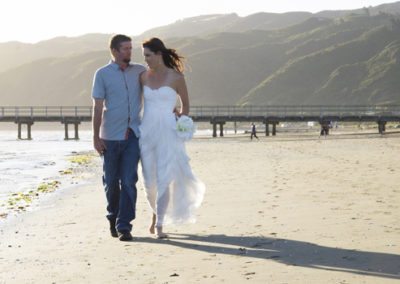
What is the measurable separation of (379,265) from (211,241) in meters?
1.73

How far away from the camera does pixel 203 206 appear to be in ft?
28.2

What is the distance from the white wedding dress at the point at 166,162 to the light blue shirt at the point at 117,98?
0.14m

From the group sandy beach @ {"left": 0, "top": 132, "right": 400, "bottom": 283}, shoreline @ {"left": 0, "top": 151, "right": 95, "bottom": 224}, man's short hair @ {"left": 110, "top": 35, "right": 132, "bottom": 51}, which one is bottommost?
shoreline @ {"left": 0, "top": 151, "right": 95, "bottom": 224}

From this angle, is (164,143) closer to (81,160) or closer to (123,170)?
(123,170)

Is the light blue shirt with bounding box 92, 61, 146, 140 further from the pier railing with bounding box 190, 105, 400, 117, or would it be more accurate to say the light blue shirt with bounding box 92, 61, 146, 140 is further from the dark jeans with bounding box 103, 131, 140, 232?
the pier railing with bounding box 190, 105, 400, 117

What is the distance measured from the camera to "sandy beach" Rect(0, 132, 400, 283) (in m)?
4.65

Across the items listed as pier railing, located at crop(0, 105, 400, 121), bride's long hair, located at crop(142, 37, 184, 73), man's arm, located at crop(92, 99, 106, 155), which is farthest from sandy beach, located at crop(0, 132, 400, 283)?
pier railing, located at crop(0, 105, 400, 121)

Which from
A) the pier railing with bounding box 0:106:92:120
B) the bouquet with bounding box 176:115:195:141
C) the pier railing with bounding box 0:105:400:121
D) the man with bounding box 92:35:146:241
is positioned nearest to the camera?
the bouquet with bounding box 176:115:195:141

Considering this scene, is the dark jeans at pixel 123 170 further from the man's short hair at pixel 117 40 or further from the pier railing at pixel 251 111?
the pier railing at pixel 251 111

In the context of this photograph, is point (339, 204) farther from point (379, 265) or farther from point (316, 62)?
Result: point (316, 62)

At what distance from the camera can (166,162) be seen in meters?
6.38

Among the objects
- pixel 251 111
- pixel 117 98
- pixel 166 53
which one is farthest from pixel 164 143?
pixel 251 111

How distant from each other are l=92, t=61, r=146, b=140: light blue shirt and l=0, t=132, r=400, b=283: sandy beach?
1.00m

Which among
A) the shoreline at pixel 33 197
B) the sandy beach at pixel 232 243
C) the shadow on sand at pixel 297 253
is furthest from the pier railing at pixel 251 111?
the shadow on sand at pixel 297 253
